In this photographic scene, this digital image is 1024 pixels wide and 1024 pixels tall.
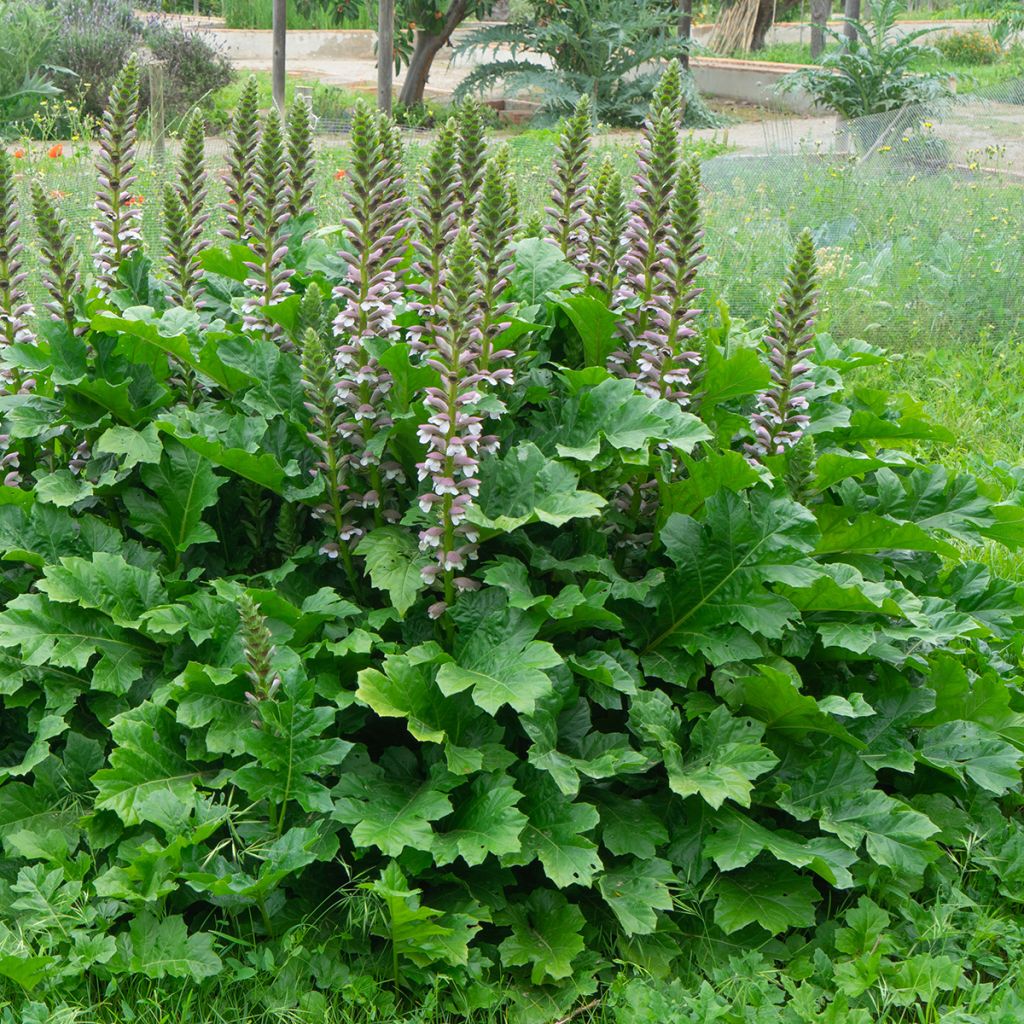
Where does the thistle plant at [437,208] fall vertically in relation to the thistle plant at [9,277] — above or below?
above

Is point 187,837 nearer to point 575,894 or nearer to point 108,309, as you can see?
point 575,894

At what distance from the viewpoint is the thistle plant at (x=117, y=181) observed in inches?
147

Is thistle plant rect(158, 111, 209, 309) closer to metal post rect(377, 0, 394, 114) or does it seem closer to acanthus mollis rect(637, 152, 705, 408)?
acanthus mollis rect(637, 152, 705, 408)

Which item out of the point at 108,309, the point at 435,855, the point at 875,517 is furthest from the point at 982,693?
the point at 108,309

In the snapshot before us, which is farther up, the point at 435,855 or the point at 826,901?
the point at 435,855

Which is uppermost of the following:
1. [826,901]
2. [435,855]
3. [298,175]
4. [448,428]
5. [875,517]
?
[298,175]

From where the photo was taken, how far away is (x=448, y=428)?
9.94 ft

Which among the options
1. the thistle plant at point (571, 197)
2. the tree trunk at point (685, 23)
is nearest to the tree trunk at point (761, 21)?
A: the tree trunk at point (685, 23)

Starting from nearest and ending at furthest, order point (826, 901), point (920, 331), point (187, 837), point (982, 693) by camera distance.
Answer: point (187, 837) < point (826, 901) < point (982, 693) < point (920, 331)

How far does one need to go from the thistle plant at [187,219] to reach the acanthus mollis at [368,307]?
69 centimetres

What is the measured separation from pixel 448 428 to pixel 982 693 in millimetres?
1772

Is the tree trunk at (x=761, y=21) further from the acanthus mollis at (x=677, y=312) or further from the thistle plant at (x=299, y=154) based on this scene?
the acanthus mollis at (x=677, y=312)

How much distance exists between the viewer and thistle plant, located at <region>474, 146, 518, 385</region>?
10.2 ft

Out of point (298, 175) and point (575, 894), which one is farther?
point (298, 175)
